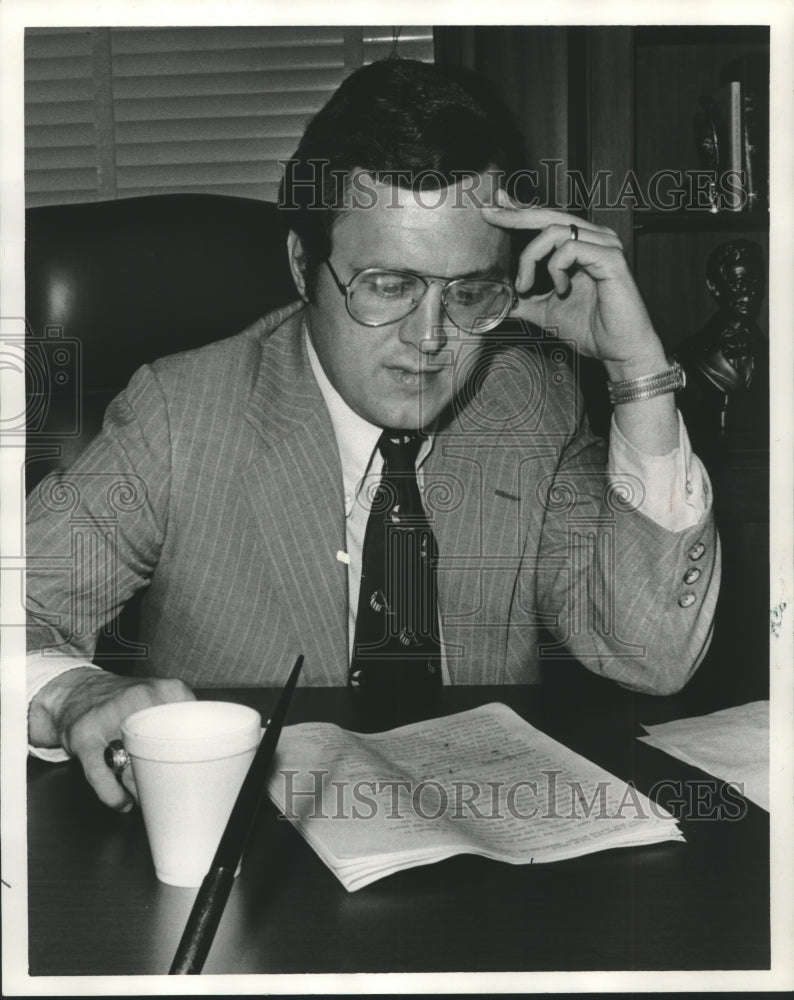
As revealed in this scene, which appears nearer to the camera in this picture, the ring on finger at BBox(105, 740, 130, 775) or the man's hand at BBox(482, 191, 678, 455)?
the ring on finger at BBox(105, 740, 130, 775)

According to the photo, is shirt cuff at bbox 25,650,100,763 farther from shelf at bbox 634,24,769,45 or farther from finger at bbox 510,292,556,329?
shelf at bbox 634,24,769,45

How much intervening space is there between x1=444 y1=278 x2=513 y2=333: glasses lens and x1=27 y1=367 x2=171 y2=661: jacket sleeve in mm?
369

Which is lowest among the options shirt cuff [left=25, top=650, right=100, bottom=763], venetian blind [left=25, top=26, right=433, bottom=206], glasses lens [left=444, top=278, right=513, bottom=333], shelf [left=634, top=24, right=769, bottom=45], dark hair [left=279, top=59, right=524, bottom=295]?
shirt cuff [left=25, top=650, right=100, bottom=763]

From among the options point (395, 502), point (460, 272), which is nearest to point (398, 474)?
point (395, 502)

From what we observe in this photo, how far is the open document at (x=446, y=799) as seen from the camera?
596 mm

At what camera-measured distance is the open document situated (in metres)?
0.60

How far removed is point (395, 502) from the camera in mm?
1196

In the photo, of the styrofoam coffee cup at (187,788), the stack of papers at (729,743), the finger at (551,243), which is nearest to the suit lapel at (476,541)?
the finger at (551,243)

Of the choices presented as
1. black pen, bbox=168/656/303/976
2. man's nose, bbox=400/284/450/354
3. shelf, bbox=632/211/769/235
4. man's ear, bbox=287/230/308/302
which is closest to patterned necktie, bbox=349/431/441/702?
man's nose, bbox=400/284/450/354

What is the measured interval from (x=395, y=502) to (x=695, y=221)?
842 millimetres

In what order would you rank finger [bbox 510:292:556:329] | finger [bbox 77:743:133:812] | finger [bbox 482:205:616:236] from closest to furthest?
1. finger [bbox 77:743:133:812]
2. finger [bbox 482:205:616:236]
3. finger [bbox 510:292:556:329]

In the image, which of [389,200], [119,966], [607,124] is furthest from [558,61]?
[119,966]

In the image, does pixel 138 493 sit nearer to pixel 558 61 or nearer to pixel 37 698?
pixel 37 698
